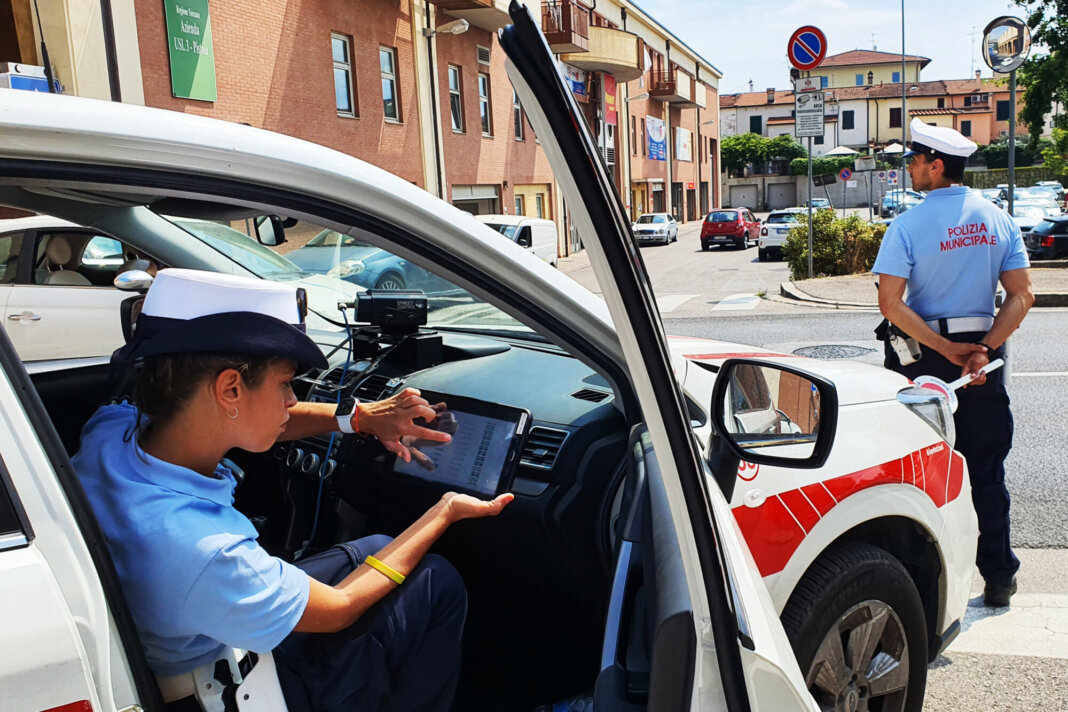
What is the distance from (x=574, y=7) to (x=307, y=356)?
30.0 meters

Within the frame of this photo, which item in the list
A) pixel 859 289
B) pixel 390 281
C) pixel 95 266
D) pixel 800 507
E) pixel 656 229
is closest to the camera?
pixel 800 507

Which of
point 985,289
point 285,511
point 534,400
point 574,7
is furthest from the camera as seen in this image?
point 574,7

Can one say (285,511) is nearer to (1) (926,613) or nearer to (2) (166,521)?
(2) (166,521)

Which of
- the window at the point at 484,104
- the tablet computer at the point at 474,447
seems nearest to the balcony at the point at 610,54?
the window at the point at 484,104

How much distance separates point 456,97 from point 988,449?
22.2 m

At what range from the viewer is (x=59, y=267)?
6.00 metres

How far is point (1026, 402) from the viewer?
7.05 m

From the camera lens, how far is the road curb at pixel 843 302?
1273cm

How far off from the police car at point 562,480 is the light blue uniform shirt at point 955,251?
1.05 meters

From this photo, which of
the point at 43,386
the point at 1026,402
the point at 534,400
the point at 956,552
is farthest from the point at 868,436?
the point at 1026,402

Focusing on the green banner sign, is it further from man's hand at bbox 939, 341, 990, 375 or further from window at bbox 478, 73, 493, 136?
man's hand at bbox 939, 341, 990, 375

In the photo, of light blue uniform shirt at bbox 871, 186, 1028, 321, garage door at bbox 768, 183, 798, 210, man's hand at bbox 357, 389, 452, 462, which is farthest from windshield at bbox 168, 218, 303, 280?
garage door at bbox 768, 183, 798, 210

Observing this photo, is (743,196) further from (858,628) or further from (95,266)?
(858,628)

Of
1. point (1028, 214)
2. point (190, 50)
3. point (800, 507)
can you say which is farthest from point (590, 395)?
point (1028, 214)
